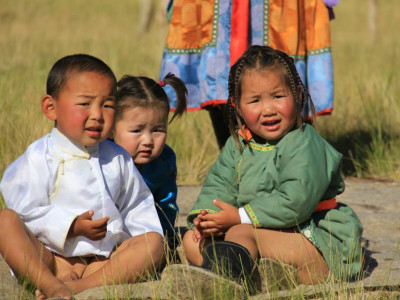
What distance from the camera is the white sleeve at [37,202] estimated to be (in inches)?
115

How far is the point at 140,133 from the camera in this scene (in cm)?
358

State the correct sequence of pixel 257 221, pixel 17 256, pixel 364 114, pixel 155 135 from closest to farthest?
1. pixel 17 256
2. pixel 257 221
3. pixel 155 135
4. pixel 364 114

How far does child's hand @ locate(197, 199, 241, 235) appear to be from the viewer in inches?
123

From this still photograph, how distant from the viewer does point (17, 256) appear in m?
2.86

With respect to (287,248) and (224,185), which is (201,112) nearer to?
(224,185)

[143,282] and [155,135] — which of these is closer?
[143,282]

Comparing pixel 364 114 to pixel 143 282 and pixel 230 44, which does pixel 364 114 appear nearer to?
pixel 230 44

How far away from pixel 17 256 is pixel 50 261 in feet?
0.58

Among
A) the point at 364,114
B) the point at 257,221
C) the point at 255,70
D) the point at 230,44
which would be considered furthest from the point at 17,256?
the point at 364,114

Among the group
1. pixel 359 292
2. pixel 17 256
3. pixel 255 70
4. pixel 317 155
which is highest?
pixel 255 70

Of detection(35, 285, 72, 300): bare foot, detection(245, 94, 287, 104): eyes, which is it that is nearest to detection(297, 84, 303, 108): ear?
detection(245, 94, 287, 104): eyes

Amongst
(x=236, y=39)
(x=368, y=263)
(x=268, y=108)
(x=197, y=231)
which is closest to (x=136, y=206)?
(x=197, y=231)

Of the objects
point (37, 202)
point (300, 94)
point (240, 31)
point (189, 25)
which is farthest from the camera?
point (189, 25)

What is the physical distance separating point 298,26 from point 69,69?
2014 mm
